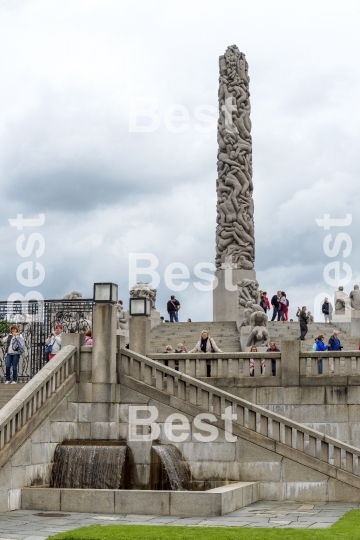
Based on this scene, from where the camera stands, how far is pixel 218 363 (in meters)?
23.2

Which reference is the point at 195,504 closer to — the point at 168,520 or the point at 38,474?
the point at 168,520

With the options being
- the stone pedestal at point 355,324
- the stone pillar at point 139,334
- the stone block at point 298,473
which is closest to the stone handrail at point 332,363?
the stone block at point 298,473

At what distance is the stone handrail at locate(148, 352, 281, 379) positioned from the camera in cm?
2295

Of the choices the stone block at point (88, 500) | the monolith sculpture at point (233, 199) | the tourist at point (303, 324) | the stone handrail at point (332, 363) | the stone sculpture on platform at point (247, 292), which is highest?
the monolith sculpture at point (233, 199)

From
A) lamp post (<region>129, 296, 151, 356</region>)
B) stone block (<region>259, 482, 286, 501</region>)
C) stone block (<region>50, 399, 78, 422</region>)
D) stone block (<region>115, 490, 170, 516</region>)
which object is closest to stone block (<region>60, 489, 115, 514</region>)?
stone block (<region>115, 490, 170, 516</region>)

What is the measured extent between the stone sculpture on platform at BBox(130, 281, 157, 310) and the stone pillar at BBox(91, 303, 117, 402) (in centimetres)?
2013

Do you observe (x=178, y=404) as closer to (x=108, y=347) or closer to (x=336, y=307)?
(x=108, y=347)

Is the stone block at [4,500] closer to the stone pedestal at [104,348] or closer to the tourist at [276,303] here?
the stone pedestal at [104,348]

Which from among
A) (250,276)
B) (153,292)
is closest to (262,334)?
(153,292)

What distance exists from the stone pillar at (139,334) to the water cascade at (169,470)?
4.54m

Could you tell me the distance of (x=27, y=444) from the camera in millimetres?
18609

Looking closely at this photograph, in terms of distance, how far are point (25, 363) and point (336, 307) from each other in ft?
52.2

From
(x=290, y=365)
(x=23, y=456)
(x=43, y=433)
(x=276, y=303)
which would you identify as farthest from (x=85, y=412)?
(x=276, y=303)

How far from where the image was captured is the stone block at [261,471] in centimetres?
1939
